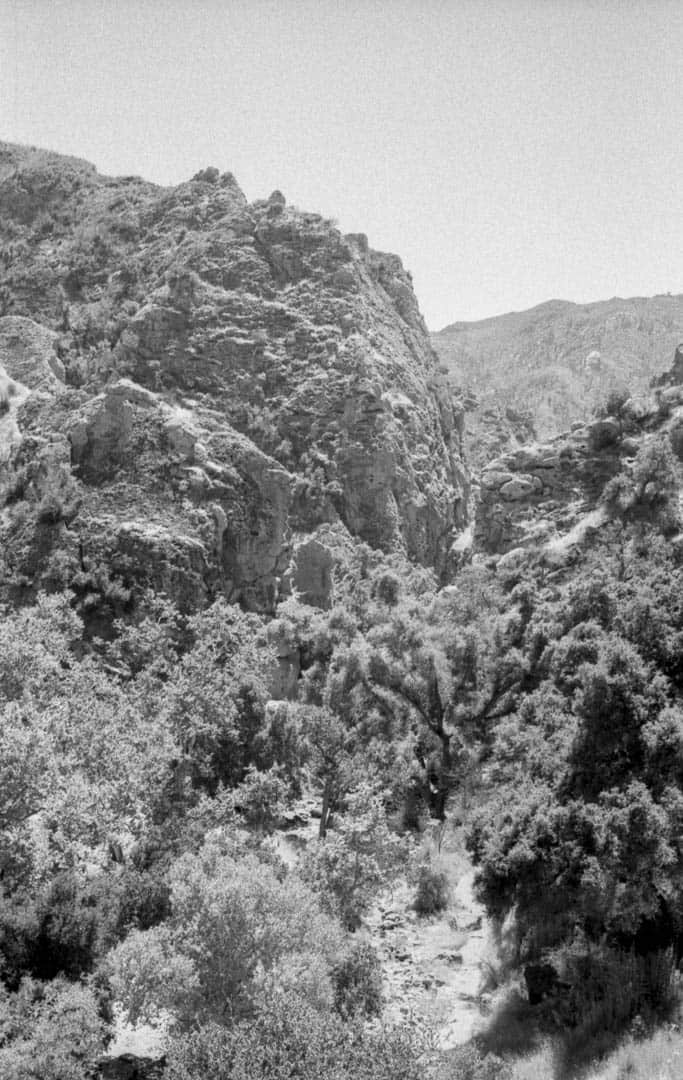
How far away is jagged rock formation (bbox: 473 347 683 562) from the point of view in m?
46.1

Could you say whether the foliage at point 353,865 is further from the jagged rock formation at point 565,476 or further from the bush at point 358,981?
the jagged rock formation at point 565,476

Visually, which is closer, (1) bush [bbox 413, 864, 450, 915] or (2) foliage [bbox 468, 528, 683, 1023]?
(2) foliage [bbox 468, 528, 683, 1023]

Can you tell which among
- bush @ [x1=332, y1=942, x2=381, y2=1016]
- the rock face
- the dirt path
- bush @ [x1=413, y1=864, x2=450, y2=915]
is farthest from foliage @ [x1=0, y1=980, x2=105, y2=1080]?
the rock face

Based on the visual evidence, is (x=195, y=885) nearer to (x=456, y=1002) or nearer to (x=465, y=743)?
(x=456, y=1002)

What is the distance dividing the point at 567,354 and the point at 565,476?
134 meters

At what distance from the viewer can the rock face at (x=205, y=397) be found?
5544 centimetres

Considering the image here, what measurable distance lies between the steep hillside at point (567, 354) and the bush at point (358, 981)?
110 m

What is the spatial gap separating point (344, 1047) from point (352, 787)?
62.2 ft

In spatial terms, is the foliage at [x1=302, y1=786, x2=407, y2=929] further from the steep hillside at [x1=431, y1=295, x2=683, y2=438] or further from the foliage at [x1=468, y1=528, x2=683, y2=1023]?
the steep hillside at [x1=431, y1=295, x2=683, y2=438]

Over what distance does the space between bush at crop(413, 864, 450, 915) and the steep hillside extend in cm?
10272

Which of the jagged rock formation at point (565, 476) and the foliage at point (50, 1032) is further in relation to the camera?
the jagged rock formation at point (565, 476)

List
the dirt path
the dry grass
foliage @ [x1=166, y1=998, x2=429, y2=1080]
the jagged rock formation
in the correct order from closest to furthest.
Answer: foliage @ [x1=166, y1=998, x2=429, y2=1080] → the dry grass → the dirt path → the jagged rock formation

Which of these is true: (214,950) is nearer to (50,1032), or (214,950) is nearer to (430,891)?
(50,1032)

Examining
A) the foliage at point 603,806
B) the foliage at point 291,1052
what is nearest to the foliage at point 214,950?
the foliage at point 291,1052
